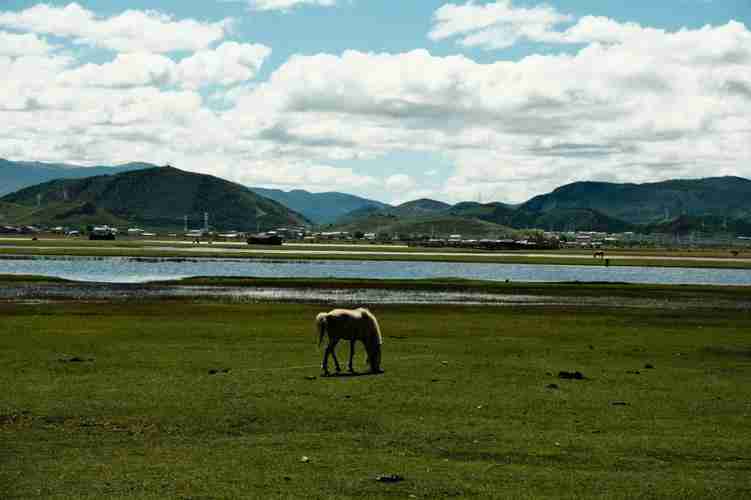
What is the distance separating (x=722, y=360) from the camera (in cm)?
3581

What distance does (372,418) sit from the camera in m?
22.7

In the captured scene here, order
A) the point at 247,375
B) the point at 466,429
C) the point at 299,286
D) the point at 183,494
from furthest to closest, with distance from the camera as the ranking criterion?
the point at 299,286
the point at 247,375
the point at 466,429
the point at 183,494

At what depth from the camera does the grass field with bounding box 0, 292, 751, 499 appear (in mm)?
16656

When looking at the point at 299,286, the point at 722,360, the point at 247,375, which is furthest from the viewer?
the point at 299,286

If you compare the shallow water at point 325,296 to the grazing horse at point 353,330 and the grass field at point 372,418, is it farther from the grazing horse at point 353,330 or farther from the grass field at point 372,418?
the grazing horse at point 353,330

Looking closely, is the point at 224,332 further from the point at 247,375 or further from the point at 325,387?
the point at 325,387

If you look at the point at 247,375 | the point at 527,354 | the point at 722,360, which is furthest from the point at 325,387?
the point at 722,360

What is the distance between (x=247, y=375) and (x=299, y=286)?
60821 millimetres

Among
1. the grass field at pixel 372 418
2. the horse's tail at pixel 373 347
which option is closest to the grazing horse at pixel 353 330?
the horse's tail at pixel 373 347

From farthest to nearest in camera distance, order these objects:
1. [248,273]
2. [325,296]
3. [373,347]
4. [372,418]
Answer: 1. [248,273]
2. [325,296]
3. [373,347]
4. [372,418]

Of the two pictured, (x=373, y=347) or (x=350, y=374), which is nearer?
(x=350, y=374)

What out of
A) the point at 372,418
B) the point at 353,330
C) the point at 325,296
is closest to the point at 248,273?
the point at 325,296

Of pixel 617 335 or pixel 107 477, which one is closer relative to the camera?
pixel 107 477

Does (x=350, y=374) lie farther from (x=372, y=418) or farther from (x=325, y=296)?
(x=325, y=296)
